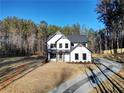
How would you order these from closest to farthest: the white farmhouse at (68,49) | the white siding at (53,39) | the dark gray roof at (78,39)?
the white farmhouse at (68,49)
the white siding at (53,39)
the dark gray roof at (78,39)

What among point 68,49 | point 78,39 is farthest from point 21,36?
point 68,49

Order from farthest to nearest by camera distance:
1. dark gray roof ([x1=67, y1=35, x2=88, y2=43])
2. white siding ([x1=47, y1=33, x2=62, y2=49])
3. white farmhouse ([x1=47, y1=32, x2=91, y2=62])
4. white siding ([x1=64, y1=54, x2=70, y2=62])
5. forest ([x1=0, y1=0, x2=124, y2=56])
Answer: forest ([x1=0, y1=0, x2=124, y2=56]), dark gray roof ([x1=67, y1=35, x2=88, y2=43]), white siding ([x1=47, y1=33, x2=62, y2=49]), white siding ([x1=64, y1=54, x2=70, y2=62]), white farmhouse ([x1=47, y1=32, x2=91, y2=62])

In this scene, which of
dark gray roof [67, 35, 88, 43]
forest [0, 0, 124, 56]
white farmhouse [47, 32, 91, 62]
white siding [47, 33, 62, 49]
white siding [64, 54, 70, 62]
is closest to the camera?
white farmhouse [47, 32, 91, 62]

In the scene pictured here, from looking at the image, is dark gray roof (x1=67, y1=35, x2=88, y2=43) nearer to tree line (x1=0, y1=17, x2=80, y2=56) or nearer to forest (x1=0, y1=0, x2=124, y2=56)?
forest (x1=0, y1=0, x2=124, y2=56)

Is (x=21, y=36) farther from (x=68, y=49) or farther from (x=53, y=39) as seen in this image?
(x=68, y=49)

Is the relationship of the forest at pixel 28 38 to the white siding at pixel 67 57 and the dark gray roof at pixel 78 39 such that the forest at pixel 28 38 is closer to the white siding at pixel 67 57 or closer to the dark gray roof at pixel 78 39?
the dark gray roof at pixel 78 39

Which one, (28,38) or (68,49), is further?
(28,38)

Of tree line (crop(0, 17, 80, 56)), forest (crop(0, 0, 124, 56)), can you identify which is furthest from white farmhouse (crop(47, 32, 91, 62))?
tree line (crop(0, 17, 80, 56))

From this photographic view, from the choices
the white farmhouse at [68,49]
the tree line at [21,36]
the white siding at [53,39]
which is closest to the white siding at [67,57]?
the white farmhouse at [68,49]

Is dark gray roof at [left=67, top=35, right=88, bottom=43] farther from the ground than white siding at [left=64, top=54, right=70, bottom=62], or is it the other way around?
dark gray roof at [left=67, top=35, right=88, bottom=43]
